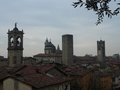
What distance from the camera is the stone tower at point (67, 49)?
65375 millimetres

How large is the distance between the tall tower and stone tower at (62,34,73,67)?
33.7 m

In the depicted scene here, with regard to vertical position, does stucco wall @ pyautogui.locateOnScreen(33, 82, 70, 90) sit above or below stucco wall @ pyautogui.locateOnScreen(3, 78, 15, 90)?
below

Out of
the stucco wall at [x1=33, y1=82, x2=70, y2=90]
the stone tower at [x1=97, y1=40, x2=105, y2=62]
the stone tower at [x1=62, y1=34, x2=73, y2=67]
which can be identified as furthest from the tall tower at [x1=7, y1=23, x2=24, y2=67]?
the stone tower at [x1=97, y1=40, x2=105, y2=62]

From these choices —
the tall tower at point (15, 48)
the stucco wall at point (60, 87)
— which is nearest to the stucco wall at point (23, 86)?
the stucco wall at point (60, 87)

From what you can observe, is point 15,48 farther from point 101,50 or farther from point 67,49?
point 101,50

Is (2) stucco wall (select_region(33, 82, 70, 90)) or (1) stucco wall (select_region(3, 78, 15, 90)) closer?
(1) stucco wall (select_region(3, 78, 15, 90))

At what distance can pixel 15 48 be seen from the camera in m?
32.3

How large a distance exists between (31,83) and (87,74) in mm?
19771

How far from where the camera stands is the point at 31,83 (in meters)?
13.3

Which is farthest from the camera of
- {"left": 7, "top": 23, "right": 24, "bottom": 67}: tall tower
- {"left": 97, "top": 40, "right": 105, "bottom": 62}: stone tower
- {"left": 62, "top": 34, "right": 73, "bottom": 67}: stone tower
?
{"left": 97, "top": 40, "right": 105, "bottom": 62}: stone tower

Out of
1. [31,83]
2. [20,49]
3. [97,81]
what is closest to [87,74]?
[97,81]

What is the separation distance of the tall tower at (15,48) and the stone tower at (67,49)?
33.7 metres

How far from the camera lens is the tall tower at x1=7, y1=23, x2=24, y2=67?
32.4 meters

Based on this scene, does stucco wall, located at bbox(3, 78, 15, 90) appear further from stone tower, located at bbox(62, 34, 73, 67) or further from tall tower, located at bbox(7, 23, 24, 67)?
stone tower, located at bbox(62, 34, 73, 67)
